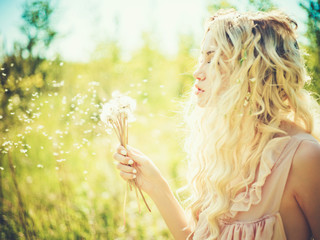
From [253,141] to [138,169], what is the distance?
2.36 feet

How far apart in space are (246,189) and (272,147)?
259 mm

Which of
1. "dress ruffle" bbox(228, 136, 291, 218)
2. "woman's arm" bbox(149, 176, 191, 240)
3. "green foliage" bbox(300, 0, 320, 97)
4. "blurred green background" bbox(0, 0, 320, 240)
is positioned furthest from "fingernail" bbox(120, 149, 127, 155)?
"green foliage" bbox(300, 0, 320, 97)

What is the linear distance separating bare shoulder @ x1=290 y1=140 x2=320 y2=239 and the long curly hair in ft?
0.51

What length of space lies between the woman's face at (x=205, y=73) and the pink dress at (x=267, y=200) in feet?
1.44

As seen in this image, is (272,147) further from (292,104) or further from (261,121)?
(292,104)

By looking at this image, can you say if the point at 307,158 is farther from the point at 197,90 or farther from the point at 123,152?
the point at 123,152

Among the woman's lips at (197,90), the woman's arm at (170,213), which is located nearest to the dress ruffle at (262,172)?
the woman's arm at (170,213)

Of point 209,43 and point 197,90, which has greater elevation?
point 209,43

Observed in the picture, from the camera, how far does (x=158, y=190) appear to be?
1.57 meters

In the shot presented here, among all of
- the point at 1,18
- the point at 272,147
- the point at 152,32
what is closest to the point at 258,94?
the point at 272,147

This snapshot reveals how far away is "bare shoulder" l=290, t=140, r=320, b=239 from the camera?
3.75 ft

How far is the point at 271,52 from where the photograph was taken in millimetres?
1297

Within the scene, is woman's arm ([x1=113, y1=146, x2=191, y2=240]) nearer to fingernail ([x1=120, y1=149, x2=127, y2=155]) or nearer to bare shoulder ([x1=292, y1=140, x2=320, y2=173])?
fingernail ([x1=120, y1=149, x2=127, y2=155])

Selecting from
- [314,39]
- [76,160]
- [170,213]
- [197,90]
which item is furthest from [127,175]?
[314,39]
